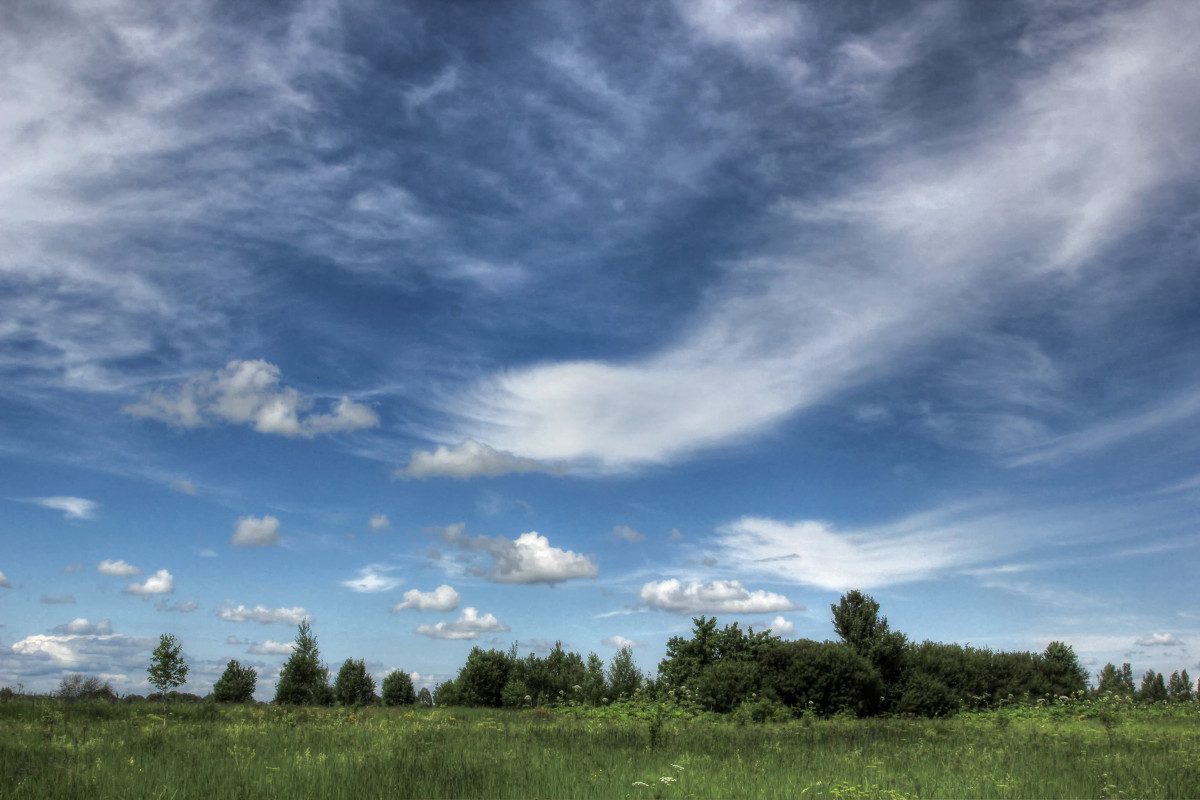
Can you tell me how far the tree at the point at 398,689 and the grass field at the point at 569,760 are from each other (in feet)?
63.3

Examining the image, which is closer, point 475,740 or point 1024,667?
point 475,740

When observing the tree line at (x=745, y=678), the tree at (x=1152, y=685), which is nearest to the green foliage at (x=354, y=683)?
the tree line at (x=745, y=678)

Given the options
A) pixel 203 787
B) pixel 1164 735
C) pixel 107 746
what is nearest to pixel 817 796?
pixel 203 787

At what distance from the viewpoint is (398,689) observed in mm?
36281

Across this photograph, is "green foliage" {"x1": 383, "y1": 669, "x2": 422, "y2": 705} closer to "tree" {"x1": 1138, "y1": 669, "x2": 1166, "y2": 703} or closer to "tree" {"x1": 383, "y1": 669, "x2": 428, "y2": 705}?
"tree" {"x1": 383, "y1": 669, "x2": 428, "y2": 705}

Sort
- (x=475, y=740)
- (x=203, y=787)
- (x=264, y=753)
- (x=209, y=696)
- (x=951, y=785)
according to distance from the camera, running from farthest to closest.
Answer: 1. (x=209, y=696)
2. (x=475, y=740)
3. (x=264, y=753)
4. (x=951, y=785)
5. (x=203, y=787)

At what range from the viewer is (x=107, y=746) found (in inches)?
473

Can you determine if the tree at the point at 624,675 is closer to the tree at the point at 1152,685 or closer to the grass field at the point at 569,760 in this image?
the grass field at the point at 569,760

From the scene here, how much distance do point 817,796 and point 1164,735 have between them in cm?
1293

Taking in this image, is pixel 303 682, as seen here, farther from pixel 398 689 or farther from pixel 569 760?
pixel 569 760

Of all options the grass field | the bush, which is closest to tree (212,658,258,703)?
the bush

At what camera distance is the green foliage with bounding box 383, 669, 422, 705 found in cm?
3597

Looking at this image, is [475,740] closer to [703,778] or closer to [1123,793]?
[703,778]

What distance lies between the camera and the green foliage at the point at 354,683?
35750 mm
